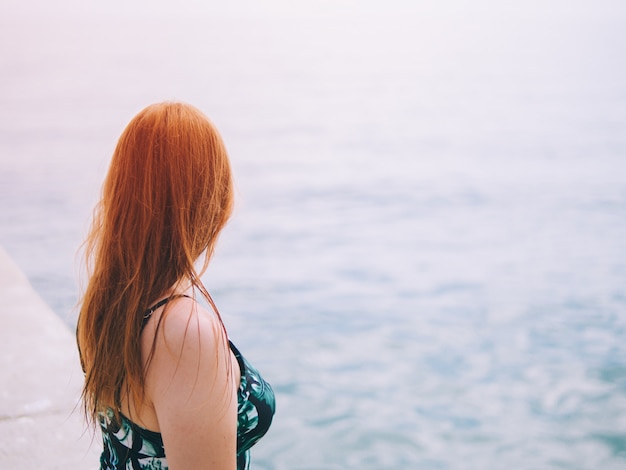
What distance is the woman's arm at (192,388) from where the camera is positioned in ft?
3.75

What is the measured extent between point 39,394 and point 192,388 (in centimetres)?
205

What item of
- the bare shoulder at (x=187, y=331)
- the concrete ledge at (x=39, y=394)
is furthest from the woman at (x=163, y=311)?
the concrete ledge at (x=39, y=394)

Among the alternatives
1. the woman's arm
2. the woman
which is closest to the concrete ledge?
the woman

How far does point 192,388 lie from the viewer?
1144mm

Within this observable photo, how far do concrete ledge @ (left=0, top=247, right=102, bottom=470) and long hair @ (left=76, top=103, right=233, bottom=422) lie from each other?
88 centimetres

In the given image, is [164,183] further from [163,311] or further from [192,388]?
[192,388]

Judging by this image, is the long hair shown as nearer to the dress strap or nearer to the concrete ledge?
the dress strap

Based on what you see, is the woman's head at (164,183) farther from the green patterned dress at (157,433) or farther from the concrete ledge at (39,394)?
the concrete ledge at (39,394)

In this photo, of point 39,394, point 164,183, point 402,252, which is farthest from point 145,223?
point 402,252

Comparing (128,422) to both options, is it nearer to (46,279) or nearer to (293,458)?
(293,458)

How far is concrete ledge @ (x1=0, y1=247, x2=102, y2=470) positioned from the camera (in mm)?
2535

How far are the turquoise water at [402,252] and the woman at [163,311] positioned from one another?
1.76ft

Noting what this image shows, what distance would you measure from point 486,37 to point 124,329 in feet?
157

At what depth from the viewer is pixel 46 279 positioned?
7.14m
